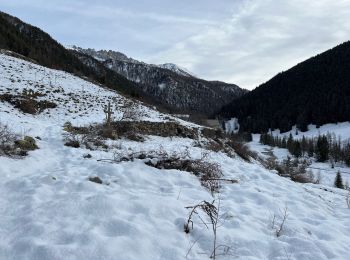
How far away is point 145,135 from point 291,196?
10.4 m

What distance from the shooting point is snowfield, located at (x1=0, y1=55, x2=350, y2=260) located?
178 inches

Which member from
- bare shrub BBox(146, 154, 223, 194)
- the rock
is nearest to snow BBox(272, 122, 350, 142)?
bare shrub BBox(146, 154, 223, 194)

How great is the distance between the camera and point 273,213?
6609 millimetres

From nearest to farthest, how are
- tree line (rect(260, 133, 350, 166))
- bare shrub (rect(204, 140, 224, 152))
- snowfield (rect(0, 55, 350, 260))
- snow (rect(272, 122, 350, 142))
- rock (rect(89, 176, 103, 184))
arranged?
snowfield (rect(0, 55, 350, 260)) → rock (rect(89, 176, 103, 184)) → bare shrub (rect(204, 140, 224, 152)) → tree line (rect(260, 133, 350, 166)) → snow (rect(272, 122, 350, 142))

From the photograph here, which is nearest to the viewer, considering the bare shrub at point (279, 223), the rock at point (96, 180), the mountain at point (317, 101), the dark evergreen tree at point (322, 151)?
the bare shrub at point (279, 223)

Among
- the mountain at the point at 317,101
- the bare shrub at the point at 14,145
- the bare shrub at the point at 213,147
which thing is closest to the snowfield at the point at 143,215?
the bare shrub at the point at 14,145

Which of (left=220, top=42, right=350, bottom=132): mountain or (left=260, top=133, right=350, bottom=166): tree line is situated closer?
(left=260, top=133, right=350, bottom=166): tree line

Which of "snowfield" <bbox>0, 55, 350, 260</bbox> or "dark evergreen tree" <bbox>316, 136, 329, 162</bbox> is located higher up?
"snowfield" <bbox>0, 55, 350, 260</bbox>

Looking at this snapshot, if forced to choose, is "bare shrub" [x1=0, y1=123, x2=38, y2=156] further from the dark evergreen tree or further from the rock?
the dark evergreen tree

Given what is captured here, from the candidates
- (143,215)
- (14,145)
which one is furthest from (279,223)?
(14,145)

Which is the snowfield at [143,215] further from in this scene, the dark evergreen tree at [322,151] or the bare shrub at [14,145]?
the dark evergreen tree at [322,151]

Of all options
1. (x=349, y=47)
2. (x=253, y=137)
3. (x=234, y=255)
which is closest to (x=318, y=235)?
(x=234, y=255)

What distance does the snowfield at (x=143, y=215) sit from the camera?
14.8ft

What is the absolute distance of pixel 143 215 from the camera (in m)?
5.52
